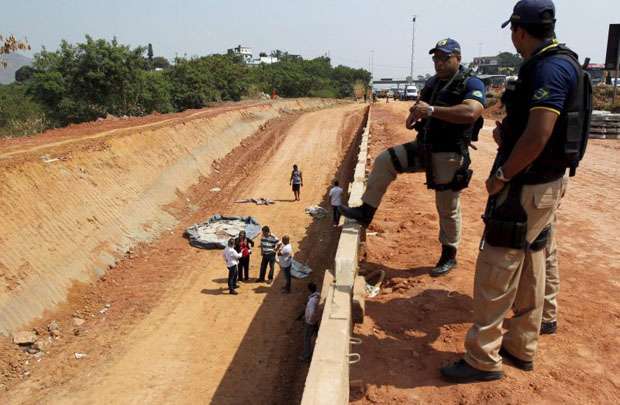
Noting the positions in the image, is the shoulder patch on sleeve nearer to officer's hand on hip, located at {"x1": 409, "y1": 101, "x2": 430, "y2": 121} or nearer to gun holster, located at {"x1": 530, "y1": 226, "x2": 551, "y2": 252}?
gun holster, located at {"x1": 530, "y1": 226, "x2": 551, "y2": 252}

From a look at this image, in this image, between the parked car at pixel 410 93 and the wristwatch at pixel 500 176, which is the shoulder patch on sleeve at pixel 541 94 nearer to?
the wristwatch at pixel 500 176

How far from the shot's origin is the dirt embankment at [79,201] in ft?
31.0

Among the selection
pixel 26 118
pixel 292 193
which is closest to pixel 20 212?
pixel 292 193

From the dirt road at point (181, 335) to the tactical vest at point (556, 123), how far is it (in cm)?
485

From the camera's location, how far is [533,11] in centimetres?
294

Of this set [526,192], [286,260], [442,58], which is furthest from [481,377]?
[286,260]

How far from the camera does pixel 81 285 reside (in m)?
10.3

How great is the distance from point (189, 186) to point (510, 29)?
51.4 ft

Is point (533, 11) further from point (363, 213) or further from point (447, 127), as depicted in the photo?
point (363, 213)

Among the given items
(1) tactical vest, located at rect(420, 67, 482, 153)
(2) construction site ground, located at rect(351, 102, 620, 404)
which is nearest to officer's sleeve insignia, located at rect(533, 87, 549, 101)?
(1) tactical vest, located at rect(420, 67, 482, 153)

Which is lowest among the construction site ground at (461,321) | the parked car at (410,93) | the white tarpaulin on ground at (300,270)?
the white tarpaulin on ground at (300,270)

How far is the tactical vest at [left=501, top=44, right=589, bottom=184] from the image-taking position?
9.45ft

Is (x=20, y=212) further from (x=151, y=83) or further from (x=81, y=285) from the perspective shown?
(x=151, y=83)

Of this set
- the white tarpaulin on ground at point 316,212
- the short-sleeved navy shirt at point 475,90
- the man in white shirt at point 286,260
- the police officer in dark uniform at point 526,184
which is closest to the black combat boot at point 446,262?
the short-sleeved navy shirt at point 475,90
